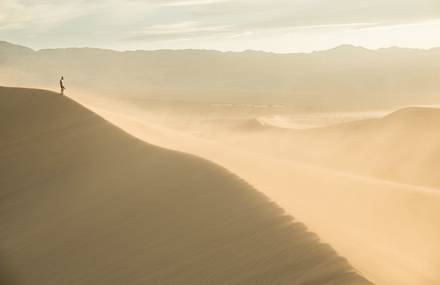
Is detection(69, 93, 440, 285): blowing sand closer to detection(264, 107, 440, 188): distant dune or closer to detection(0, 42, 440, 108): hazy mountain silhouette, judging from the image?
detection(264, 107, 440, 188): distant dune

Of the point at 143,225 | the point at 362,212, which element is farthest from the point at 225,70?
the point at 143,225

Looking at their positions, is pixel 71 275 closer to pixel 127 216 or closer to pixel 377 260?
pixel 127 216

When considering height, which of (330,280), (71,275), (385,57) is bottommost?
(71,275)

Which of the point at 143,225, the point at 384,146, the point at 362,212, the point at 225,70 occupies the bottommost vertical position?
the point at 143,225

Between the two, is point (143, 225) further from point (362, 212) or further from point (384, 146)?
point (384, 146)

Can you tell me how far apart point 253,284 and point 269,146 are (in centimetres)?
1798

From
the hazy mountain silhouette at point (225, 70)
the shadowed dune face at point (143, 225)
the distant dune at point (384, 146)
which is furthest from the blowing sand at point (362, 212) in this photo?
the hazy mountain silhouette at point (225, 70)

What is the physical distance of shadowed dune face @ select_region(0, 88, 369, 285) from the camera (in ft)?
19.2

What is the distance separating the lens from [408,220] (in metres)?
8.34

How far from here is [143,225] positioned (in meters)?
7.95

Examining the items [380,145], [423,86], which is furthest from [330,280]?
[423,86]

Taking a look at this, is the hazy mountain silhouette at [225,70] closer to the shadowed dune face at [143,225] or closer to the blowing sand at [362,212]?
the blowing sand at [362,212]

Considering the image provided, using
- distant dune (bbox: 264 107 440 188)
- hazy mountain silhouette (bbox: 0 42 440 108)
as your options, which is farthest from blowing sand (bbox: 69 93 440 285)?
hazy mountain silhouette (bbox: 0 42 440 108)

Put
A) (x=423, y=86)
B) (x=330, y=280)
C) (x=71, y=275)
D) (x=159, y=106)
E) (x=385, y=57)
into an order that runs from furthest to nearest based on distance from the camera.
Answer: (x=385, y=57) < (x=423, y=86) < (x=159, y=106) < (x=71, y=275) < (x=330, y=280)
